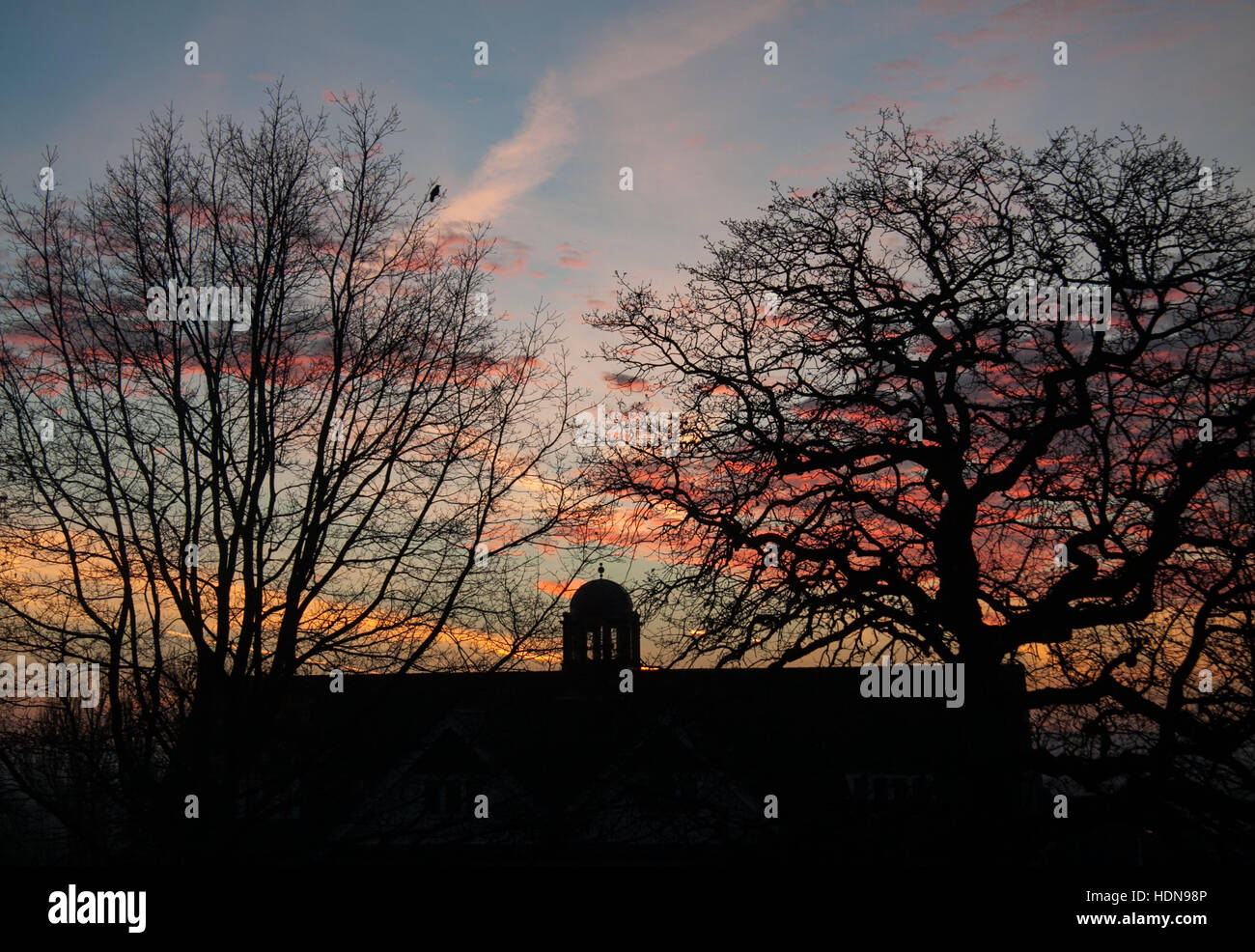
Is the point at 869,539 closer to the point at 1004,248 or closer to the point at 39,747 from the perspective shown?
the point at 1004,248

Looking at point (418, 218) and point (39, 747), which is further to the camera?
point (418, 218)

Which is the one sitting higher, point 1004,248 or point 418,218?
point 418,218

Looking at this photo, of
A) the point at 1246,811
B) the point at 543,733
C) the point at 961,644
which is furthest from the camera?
the point at 543,733

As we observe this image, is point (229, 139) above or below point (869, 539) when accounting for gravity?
above

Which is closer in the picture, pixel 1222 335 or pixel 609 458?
pixel 1222 335

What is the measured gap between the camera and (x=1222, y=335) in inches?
425

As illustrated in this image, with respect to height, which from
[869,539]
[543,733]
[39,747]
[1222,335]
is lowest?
[543,733]

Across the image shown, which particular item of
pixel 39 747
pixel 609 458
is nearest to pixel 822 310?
pixel 609 458

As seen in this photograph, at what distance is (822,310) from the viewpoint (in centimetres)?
1223
